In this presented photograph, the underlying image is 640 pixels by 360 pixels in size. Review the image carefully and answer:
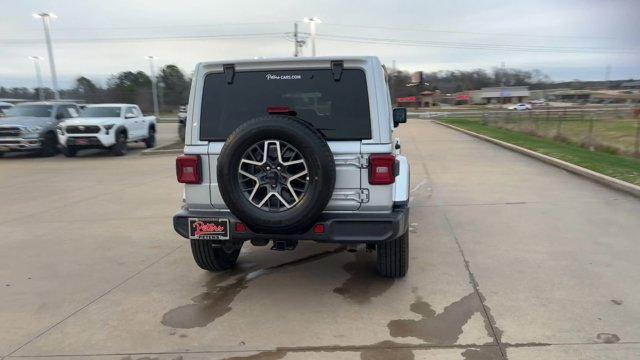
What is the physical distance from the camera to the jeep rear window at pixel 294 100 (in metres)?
4.12

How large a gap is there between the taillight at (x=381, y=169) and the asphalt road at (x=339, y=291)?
3.47 feet

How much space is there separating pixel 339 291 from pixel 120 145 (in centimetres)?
1407

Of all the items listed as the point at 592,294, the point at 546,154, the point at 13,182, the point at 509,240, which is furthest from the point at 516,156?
the point at 13,182

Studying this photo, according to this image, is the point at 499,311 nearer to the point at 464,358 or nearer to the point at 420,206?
the point at 464,358

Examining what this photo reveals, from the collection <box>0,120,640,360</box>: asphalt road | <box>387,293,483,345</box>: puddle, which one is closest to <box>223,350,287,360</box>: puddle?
<box>0,120,640,360</box>: asphalt road

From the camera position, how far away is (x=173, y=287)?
4703 millimetres

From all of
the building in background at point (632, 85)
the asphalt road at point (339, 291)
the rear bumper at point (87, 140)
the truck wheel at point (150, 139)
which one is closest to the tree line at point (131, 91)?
the truck wheel at point (150, 139)

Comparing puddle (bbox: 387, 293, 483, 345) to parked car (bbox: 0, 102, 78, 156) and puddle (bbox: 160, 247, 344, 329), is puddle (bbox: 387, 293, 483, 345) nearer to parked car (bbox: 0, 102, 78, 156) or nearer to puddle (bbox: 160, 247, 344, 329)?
puddle (bbox: 160, 247, 344, 329)

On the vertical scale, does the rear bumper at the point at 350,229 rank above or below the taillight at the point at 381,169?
below

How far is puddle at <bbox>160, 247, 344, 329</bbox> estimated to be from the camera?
3971 mm

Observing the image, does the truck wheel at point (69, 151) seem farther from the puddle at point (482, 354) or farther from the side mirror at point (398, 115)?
the puddle at point (482, 354)

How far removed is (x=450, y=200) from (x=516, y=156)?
6858 mm

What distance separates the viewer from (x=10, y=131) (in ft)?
52.4

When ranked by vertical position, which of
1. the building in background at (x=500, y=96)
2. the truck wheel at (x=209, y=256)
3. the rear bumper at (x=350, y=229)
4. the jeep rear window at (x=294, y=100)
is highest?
the jeep rear window at (x=294, y=100)
